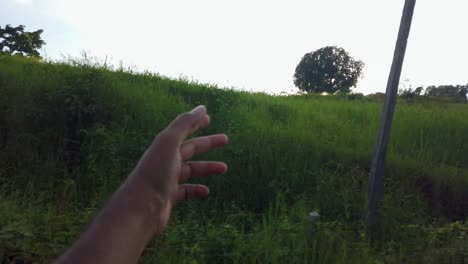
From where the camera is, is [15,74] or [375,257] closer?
[375,257]

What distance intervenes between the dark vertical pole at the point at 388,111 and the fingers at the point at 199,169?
3.07m

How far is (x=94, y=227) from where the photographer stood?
986 mm

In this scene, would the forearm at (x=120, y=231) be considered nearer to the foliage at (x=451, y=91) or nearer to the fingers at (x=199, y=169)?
the fingers at (x=199, y=169)

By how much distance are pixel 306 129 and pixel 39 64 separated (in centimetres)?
522

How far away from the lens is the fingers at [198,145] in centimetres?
129

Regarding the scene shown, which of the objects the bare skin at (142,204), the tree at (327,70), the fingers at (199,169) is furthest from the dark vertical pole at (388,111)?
the tree at (327,70)

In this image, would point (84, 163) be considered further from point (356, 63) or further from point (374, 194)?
point (356, 63)

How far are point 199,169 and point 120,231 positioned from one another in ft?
1.54

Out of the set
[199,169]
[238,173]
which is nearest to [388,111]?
[238,173]

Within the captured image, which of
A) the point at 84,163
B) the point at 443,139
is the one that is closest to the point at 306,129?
the point at 443,139

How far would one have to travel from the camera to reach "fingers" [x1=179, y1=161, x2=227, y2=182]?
136cm

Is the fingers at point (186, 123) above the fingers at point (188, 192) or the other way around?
above

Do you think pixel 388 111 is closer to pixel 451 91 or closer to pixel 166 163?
pixel 166 163

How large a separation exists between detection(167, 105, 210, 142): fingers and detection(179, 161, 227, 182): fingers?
0.17m
